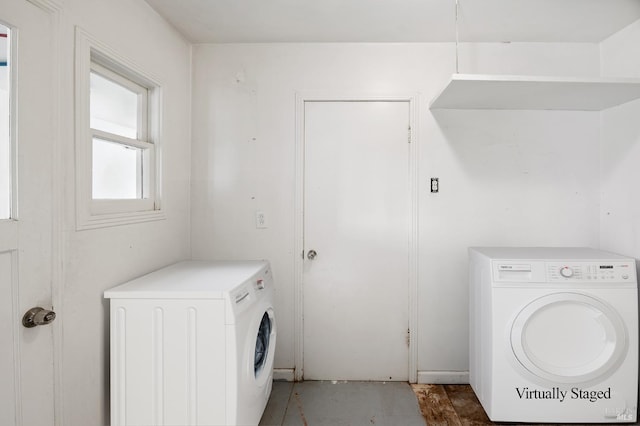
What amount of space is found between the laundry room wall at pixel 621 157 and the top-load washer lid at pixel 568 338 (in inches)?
21.1

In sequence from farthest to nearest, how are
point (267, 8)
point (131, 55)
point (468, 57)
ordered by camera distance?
point (468, 57), point (267, 8), point (131, 55)

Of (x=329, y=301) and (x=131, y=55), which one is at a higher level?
(x=131, y=55)

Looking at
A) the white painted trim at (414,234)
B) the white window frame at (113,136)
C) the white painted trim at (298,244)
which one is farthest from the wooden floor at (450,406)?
the white window frame at (113,136)

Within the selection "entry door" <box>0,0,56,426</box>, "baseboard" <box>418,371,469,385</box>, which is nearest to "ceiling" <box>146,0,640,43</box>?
"entry door" <box>0,0,56,426</box>

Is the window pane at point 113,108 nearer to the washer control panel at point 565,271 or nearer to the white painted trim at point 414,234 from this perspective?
the white painted trim at point 414,234

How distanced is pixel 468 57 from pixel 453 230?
115cm

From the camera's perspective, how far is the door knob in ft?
4.04

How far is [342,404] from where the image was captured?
7.25 feet

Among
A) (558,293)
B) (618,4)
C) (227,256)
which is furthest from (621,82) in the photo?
(227,256)

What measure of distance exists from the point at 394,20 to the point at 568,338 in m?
1.98

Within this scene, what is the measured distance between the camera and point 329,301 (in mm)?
2492

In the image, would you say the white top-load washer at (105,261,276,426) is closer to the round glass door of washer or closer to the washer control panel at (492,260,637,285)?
the round glass door of washer

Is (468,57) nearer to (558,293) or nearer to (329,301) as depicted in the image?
(558,293)

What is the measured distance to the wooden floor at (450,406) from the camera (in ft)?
6.68
